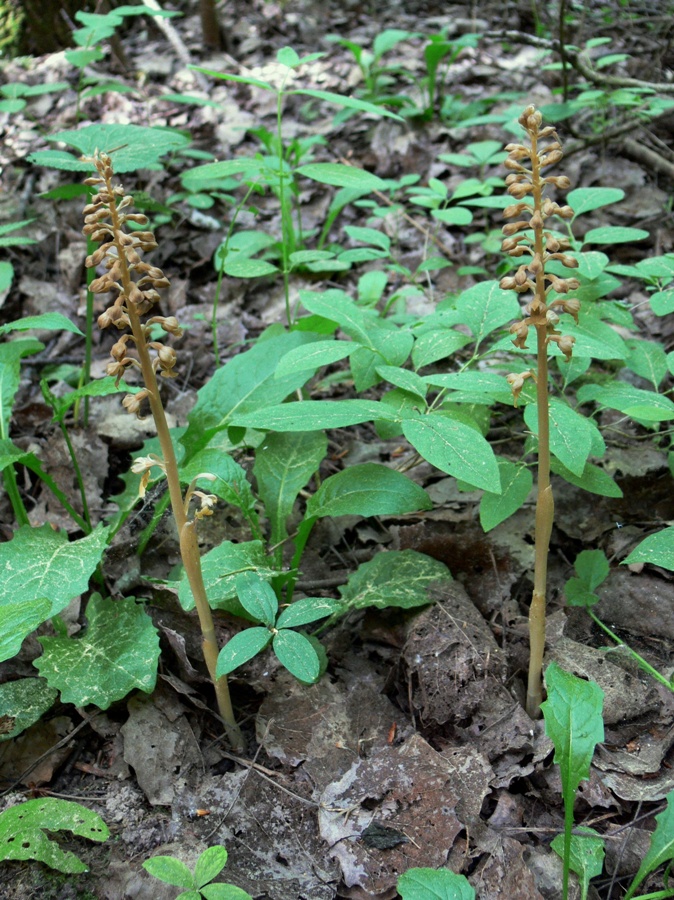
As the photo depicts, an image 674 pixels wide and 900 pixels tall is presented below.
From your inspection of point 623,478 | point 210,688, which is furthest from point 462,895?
point 623,478

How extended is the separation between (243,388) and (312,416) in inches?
30.3

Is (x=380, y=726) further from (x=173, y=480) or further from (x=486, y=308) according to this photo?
(x=486, y=308)

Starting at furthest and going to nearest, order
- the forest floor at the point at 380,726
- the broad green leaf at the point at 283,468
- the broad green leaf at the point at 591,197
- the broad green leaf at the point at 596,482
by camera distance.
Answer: the broad green leaf at the point at 591,197 < the broad green leaf at the point at 283,468 < the broad green leaf at the point at 596,482 < the forest floor at the point at 380,726

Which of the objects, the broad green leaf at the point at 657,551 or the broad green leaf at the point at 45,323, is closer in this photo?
the broad green leaf at the point at 657,551

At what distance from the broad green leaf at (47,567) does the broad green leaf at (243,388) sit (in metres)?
0.58

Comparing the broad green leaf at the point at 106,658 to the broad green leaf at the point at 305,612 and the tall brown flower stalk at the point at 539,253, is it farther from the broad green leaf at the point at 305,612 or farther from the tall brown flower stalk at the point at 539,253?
the tall brown flower stalk at the point at 539,253

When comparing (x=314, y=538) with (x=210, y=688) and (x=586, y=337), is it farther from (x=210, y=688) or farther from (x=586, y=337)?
(x=586, y=337)

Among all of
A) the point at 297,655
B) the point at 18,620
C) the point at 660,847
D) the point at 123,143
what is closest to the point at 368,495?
the point at 297,655

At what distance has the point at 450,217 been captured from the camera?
333 cm

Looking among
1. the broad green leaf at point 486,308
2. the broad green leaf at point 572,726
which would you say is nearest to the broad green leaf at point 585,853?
the broad green leaf at point 572,726

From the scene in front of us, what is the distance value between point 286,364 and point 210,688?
3.50 ft

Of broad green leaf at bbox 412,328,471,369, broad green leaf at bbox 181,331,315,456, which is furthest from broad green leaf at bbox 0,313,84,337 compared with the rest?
broad green leaf at bbox 412,328,471,369

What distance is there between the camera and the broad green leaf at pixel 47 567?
1991mm

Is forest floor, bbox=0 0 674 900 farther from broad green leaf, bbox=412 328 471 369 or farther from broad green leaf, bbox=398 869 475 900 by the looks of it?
broad green leaf, bbox=412 328 471 369
